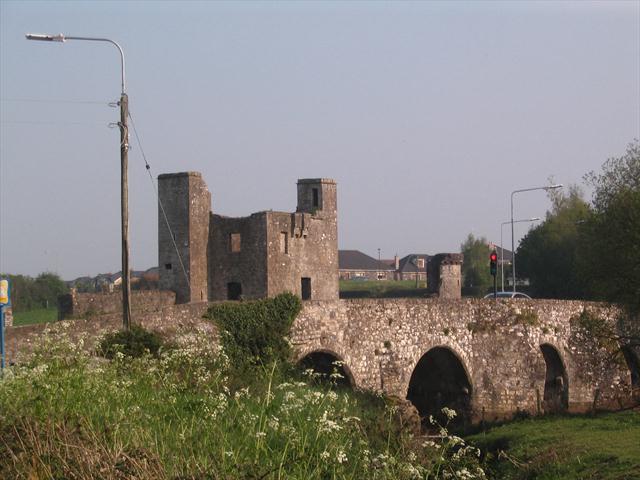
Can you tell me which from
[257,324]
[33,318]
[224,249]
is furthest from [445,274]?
[257,324]

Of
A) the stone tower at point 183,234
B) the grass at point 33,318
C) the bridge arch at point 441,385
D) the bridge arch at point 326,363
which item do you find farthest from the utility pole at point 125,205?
the stone tower at point 183,234

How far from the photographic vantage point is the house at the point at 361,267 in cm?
12494

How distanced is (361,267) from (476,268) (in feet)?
132

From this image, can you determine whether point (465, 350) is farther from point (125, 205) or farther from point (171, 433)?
point (171, 433)

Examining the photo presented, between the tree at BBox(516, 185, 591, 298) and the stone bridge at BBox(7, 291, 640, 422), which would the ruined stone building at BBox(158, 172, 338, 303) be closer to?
the stone bridge at BBox(7, 291, 640, 422)

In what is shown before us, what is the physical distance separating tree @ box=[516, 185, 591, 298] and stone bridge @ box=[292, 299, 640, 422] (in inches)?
809

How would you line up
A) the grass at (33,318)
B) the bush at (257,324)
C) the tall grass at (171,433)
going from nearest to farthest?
the tall grass at (171,433)
the bush at (257,324)
the grass at (33,318)

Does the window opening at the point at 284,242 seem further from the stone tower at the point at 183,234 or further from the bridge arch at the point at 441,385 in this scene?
the bridge arch at the point at 441,385

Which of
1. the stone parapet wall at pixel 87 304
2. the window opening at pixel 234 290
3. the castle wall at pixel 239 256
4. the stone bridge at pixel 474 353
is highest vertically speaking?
the castle wall at pixel 239 256

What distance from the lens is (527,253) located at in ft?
221

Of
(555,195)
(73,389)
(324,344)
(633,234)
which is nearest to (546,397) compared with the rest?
(633,234)

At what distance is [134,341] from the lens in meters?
20.0

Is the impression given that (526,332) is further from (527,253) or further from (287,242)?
(527,253)

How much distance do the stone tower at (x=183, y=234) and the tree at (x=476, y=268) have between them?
3486 cm
